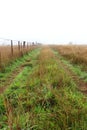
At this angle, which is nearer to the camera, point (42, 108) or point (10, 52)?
point (42, 108)

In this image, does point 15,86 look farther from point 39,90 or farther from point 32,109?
point 32,109

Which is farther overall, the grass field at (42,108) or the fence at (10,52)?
the fence at (10,52)

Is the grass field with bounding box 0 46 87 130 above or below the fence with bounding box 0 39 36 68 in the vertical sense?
below

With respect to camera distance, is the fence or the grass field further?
the fence

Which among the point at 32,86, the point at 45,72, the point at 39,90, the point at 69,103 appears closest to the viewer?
the point at 69,103

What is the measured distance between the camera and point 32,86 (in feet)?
19.4

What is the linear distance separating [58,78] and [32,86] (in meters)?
0.92

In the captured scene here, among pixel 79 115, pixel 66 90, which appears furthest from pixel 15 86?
pixel 79 115

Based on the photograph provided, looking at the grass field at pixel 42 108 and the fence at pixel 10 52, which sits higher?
the fence at pixel 10 52

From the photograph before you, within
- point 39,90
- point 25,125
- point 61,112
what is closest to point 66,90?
point 39,90

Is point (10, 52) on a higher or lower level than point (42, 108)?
higher

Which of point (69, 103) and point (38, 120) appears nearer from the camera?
point (38, 120)

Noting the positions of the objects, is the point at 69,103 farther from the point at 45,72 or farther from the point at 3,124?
the point at 45,72

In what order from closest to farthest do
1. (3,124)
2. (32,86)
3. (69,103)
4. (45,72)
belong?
(3,124), (69,103), (32,86), (45,72)
